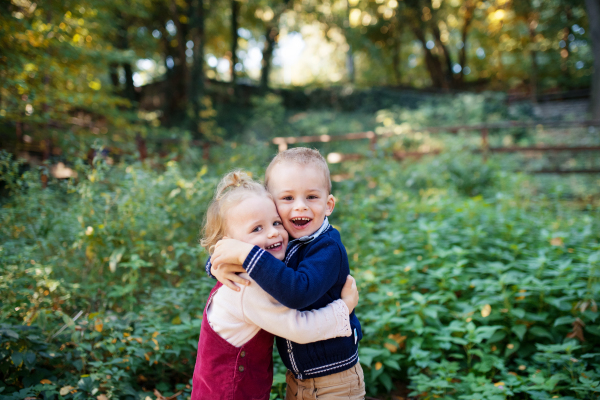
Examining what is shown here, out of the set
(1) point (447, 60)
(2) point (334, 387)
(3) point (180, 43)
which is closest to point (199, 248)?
(2) point (334, 387)

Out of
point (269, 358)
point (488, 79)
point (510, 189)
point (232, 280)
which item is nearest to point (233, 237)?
point (232, 280)

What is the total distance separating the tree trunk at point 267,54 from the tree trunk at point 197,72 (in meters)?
5.27

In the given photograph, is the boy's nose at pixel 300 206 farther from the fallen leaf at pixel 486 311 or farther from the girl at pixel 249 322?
the fallen leaf at pixel 486 311

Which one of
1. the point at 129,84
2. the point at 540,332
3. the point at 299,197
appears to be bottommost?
the point at 540,332

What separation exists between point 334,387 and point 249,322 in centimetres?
49

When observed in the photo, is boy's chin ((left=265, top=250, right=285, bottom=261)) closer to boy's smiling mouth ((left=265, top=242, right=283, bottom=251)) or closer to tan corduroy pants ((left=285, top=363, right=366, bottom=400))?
boy's smiling mouth ((left=265, top=242, right=283, bottom=251))

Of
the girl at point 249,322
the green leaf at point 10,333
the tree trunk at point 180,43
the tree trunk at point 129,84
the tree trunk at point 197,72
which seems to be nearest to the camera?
the girl at point 249,322

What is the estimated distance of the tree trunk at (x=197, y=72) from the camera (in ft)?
49.4

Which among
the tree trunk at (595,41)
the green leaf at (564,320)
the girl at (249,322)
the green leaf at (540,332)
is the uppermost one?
the tree trunk at (595,41)

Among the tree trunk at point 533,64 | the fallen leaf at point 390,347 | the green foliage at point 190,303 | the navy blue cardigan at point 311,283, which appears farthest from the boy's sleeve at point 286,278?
the tree trunk at point 533,64

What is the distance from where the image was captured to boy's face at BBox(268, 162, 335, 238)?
1672 millimetres

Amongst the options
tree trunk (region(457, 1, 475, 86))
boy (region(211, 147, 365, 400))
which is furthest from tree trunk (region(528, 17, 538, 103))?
boy (region(211, 147, 365, 400))

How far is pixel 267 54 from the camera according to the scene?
67.3 ft

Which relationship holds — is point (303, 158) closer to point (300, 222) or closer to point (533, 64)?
point (300, 222)
